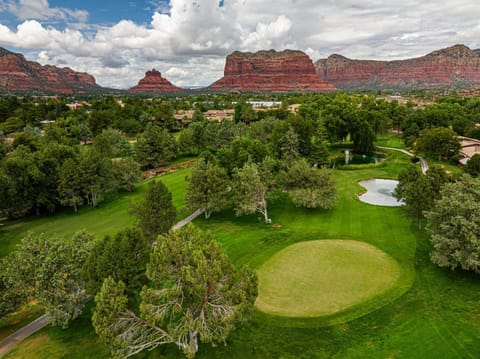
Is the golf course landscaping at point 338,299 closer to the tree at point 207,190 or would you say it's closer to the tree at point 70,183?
the tree at point 207,190

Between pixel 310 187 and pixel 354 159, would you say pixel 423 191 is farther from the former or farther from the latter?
pixel 354 159

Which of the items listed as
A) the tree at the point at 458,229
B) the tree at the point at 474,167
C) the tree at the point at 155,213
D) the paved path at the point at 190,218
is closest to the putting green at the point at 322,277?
the tree at the point at 458,229

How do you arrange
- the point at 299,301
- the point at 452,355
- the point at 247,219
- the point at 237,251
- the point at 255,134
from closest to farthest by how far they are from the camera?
1. the point at 452,355
2. the point at 299,301
3. the point at 237,251
4. the point at 247,219
5. the point at 255,134

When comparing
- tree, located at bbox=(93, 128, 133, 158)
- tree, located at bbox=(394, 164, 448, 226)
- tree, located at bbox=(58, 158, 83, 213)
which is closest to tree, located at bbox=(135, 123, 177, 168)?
tree, located at bbox=(93, 128, 133, 158)

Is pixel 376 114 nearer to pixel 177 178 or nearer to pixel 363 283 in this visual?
pixel 177 178

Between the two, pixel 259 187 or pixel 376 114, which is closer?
pixel 259 187

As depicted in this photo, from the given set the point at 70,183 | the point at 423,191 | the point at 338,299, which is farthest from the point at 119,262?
the point at 70,183

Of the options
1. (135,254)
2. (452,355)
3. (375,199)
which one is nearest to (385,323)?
(452,355)
